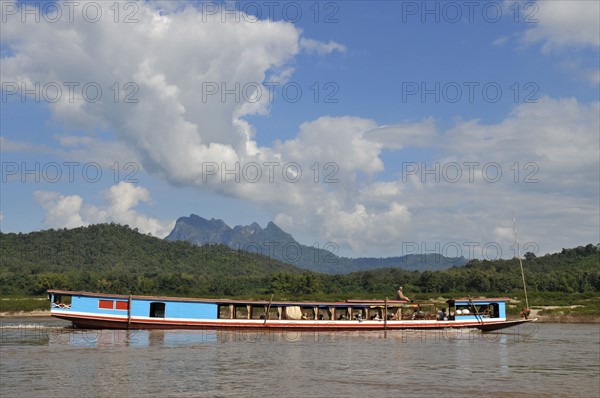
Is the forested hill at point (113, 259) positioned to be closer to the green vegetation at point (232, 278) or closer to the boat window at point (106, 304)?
the green vegetation at point (232, 278)

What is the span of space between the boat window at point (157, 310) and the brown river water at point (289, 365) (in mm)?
3106

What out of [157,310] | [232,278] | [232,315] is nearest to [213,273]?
[232,278]

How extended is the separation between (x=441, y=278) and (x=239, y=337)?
226ft

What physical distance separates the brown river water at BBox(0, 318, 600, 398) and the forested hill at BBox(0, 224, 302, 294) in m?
71.7

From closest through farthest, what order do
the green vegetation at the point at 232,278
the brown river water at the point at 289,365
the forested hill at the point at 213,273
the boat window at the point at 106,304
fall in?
the brown river water at the point at 289,365 < the boat window at the point at 106,304 < the green vegetation at the point at 232,278 < the forested hill at the point at 213,273

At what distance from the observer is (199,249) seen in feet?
638

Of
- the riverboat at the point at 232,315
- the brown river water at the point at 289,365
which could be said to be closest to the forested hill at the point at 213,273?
the riverboat at the point at 232,315

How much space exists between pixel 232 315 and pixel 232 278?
8326cm

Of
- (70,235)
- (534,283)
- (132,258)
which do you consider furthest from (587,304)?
(70,235)

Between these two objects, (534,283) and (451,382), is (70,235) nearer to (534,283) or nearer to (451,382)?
(534,283)

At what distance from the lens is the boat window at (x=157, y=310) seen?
49241mm

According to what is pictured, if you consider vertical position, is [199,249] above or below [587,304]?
above

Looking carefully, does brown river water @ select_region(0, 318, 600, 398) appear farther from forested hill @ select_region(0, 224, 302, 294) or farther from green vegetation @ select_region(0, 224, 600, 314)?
forested hill @ select_region(0, 224, 302, 294)

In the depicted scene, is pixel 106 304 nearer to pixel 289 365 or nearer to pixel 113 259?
pixel 289 365
